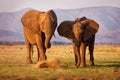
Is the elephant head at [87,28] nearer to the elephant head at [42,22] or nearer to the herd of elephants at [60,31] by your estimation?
the herd of elephants at [60,31]

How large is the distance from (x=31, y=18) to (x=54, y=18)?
294cm

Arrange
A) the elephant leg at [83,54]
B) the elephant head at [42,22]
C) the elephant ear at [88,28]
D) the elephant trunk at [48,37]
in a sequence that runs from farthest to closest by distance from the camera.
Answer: the elephant ear at [88,28] < the elephant leg at [83,54] < the elephant head at [42,22] < the elephant trunk at [48,37]

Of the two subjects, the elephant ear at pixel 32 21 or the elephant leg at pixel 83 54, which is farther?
the elephant ear at pixel 32 21

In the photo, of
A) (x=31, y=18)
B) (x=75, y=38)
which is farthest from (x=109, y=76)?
(x=31, y=18)

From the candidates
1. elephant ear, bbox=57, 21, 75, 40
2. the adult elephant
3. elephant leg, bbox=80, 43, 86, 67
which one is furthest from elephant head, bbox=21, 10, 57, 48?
elephant leg, bbox=80, 43, 86, 67

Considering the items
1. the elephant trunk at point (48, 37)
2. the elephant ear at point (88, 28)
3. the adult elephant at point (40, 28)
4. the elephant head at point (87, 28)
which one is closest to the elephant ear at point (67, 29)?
the elephant head at point (87, 28)

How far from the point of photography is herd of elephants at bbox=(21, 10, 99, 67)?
84.1 ft

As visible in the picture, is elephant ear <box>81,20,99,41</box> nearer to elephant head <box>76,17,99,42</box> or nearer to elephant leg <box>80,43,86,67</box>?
elephant head <box>76,17,99,42</box>

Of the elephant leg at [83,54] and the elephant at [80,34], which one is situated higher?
the elephant at [80,34]

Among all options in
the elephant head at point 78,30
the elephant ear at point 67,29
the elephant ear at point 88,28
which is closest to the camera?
the elephant head at point 78,30

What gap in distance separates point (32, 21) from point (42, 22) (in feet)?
6.15

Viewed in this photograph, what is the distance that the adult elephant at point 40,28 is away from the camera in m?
25.5

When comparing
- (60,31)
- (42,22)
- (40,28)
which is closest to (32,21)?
(40,28)

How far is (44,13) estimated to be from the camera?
88.4 feet
